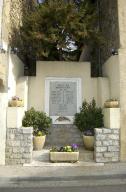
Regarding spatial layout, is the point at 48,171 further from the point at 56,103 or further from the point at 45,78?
the point at 45,78

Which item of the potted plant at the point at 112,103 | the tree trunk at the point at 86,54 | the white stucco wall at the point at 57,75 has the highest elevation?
the tree trunk at the point at 86,54

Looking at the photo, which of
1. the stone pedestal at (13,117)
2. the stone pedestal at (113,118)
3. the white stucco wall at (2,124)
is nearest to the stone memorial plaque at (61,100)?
the stone pedestal at (113,118)

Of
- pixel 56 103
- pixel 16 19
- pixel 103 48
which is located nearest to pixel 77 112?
pixel 56 103

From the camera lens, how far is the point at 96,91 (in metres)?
11.7

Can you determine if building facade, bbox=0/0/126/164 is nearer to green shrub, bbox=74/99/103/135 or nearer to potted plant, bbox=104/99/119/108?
potted plant, bbox=104/99/119/108

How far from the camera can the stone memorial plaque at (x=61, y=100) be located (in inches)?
449

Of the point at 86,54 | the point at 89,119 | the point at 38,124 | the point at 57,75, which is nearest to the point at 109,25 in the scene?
the point at 57,75

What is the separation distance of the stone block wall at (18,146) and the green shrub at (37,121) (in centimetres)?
103

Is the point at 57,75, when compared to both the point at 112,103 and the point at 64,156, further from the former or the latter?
the point at 64,156

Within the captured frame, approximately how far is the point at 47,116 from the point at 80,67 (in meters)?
2.43

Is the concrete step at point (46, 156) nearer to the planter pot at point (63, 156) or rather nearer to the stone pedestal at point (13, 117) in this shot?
the planter pot at point (63, 156)

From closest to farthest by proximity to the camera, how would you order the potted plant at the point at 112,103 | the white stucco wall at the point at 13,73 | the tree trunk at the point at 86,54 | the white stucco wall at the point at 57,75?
the potted plant at the point at 112,103, the white stucco wall at the point at 13,73, the white stucco wall at the point at 57,75, the tree trunk at the point at 86,54

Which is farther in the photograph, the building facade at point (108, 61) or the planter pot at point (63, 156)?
the building facade at point (108, 61)

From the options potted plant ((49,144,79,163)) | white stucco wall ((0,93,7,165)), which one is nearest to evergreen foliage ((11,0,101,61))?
white stucco wall ((0,93,7,165))
